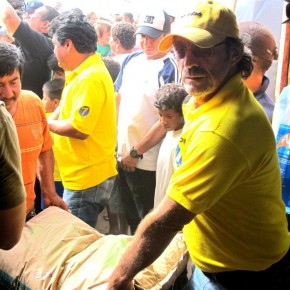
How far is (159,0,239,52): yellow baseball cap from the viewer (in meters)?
1.46

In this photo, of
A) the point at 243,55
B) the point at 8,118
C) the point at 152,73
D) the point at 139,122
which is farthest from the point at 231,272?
the point at 152,73

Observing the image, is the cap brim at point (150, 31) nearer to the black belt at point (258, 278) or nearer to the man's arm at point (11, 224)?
the black belt at point (258, 278)

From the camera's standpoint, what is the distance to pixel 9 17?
334cm

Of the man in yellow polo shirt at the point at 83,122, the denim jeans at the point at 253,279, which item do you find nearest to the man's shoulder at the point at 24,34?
the man in yellow polo shirt at the point at 83,122

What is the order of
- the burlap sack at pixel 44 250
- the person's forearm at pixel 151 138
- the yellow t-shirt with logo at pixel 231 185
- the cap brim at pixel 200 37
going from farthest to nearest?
the person's forearm at pixel 151 138, the burlap sack at pixel 44 250, the cap brim at pixel 200 37, the yellow t-shirt with logo at pixel 231 185

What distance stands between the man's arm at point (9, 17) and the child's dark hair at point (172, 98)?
1.55m

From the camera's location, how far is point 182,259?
1845 millimetres

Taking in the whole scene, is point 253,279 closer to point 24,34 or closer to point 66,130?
point 66,130

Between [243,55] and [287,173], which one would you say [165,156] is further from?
[243,55]

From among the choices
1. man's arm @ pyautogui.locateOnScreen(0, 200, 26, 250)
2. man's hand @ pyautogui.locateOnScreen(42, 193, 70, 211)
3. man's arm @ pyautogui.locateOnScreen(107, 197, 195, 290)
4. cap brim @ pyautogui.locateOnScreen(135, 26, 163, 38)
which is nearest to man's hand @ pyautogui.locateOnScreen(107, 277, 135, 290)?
man's arm @ pyautogui.locateOnScreen(107, 197, 195, 290)

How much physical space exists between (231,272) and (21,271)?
0.91 metres

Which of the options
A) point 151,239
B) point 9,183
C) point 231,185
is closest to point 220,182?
point 231,185

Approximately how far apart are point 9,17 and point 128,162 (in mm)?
1597

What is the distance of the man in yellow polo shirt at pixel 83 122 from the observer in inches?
103
